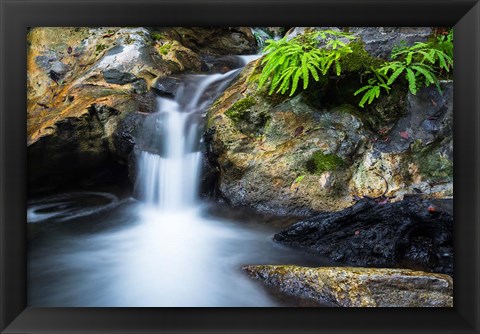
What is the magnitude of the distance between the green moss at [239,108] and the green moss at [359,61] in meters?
1.14

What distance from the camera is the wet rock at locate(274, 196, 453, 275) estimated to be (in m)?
3.06

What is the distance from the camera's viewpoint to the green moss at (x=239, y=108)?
4.24 metres

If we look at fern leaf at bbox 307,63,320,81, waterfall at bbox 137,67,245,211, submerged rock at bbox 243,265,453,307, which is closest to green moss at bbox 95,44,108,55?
waterfall at bbox 137,67,245,211

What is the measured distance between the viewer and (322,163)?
12.7 ft

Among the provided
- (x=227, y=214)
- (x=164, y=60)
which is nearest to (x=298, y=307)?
(x=227, y=214)

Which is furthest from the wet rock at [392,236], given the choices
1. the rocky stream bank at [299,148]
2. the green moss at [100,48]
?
the green moss at [100,48]

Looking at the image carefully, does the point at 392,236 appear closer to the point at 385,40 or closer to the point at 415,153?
the point at 415,153

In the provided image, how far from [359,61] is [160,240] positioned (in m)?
2.87

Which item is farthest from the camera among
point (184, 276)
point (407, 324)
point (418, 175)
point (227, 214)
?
point (227, 214)

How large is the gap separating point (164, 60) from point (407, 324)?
4.53m

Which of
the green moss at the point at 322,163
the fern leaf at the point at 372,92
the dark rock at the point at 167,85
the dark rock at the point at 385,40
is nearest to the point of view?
the fern leaf at the point at 372,92
